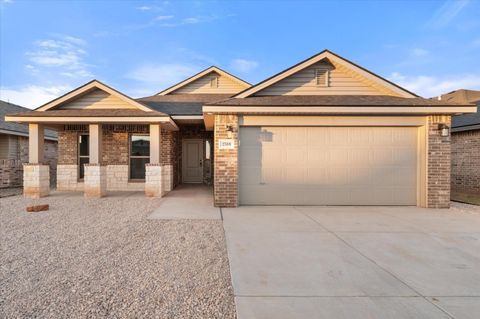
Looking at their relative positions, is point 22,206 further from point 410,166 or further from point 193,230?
point 410,166

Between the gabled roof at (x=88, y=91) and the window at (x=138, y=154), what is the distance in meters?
1.94

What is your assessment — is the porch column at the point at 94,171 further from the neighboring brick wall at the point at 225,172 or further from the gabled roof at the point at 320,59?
the gabled roof at the point at 320,59

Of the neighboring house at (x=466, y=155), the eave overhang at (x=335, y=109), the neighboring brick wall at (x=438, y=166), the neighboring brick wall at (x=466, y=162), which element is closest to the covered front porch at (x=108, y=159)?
the eave overhang at (x=335, y=109)

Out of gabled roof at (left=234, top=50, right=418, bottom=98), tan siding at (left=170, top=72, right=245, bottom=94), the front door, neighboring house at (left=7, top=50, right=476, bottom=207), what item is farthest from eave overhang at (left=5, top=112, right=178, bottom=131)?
tan siding at (left=170, top=72, right=245, bottom=94)

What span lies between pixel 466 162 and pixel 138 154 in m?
15.8

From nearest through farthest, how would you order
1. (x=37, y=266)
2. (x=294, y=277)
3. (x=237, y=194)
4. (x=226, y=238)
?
(x=294, y=277)
(x=37, y=266)
(x=226, y=238)
(x=237, y=194)

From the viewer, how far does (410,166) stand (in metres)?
7.65

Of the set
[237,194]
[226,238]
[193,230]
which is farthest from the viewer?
[237,194]

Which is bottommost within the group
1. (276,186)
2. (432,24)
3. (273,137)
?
(276,186)

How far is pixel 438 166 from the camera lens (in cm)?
745

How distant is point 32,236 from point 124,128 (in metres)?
6.89

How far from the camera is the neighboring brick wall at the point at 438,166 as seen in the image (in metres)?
7.43

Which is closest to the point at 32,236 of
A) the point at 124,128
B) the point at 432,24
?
the point at 124,128

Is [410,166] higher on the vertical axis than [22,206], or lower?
higher
